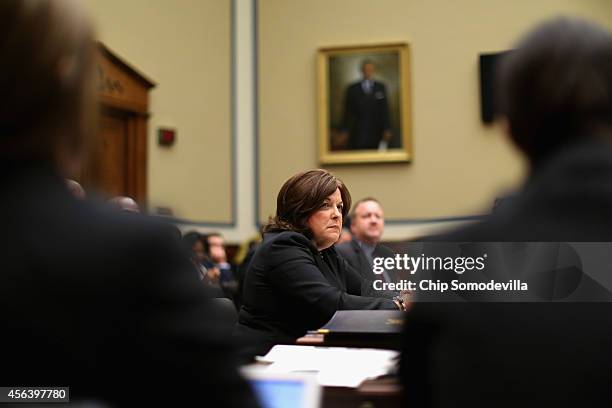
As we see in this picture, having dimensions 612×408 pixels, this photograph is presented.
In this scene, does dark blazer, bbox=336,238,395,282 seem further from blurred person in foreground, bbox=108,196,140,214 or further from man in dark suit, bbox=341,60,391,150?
man in dark suit, bbox=341,60,391,150

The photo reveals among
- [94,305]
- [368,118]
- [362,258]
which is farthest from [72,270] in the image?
[368,118]

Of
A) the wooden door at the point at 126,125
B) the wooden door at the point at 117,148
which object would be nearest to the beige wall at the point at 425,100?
the wooden door at the point at 126,125

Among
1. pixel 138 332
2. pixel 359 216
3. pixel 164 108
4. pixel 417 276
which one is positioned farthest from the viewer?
pixel 164 108

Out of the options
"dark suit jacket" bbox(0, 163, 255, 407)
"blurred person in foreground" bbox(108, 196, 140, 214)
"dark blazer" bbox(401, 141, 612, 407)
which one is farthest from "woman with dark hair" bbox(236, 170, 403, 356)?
"dark suit jacket" bbox(0, 163, 255, 407)

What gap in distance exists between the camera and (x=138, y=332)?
1147 mm

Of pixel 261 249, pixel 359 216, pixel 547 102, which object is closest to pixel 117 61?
pixel 359 216

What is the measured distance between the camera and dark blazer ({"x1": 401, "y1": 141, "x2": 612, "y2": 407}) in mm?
1304

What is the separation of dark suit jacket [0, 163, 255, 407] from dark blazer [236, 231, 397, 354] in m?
1.82

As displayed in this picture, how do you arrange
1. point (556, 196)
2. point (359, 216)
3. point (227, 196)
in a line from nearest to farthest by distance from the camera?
point (556, 196), point (359, 216), point (227, 196)

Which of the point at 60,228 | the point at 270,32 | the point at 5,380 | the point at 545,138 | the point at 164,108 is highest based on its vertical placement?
the point at 270,32

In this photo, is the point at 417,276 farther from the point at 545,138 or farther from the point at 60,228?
the point at 60,228

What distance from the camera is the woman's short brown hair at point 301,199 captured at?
3.53 metres

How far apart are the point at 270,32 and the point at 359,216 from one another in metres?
4.69

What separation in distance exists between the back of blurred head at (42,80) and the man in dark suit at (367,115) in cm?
887
